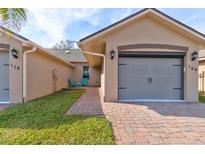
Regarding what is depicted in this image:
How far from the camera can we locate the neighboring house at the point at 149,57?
9.87 meters

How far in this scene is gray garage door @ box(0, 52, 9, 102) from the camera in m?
9.90

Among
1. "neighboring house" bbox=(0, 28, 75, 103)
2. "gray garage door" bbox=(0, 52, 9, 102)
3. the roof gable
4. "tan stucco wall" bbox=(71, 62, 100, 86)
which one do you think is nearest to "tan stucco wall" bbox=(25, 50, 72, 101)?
"neighboring house" bbox=(0, 28, 75, 103)

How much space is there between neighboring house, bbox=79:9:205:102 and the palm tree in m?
4.92

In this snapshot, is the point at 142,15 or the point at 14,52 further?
the point at 142,15

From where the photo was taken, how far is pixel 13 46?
9586mm

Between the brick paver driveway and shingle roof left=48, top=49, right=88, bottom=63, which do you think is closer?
the brick paver driveway

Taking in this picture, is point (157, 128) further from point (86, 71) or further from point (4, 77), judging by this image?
point (86, 71)

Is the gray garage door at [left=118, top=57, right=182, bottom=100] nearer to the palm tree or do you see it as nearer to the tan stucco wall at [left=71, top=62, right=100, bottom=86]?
the palm tree

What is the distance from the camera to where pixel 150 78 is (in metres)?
10.5

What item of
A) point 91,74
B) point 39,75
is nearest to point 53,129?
point 39,75

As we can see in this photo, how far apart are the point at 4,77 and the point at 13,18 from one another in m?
6.08

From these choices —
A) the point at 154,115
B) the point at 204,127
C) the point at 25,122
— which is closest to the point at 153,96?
the point at 154,115
